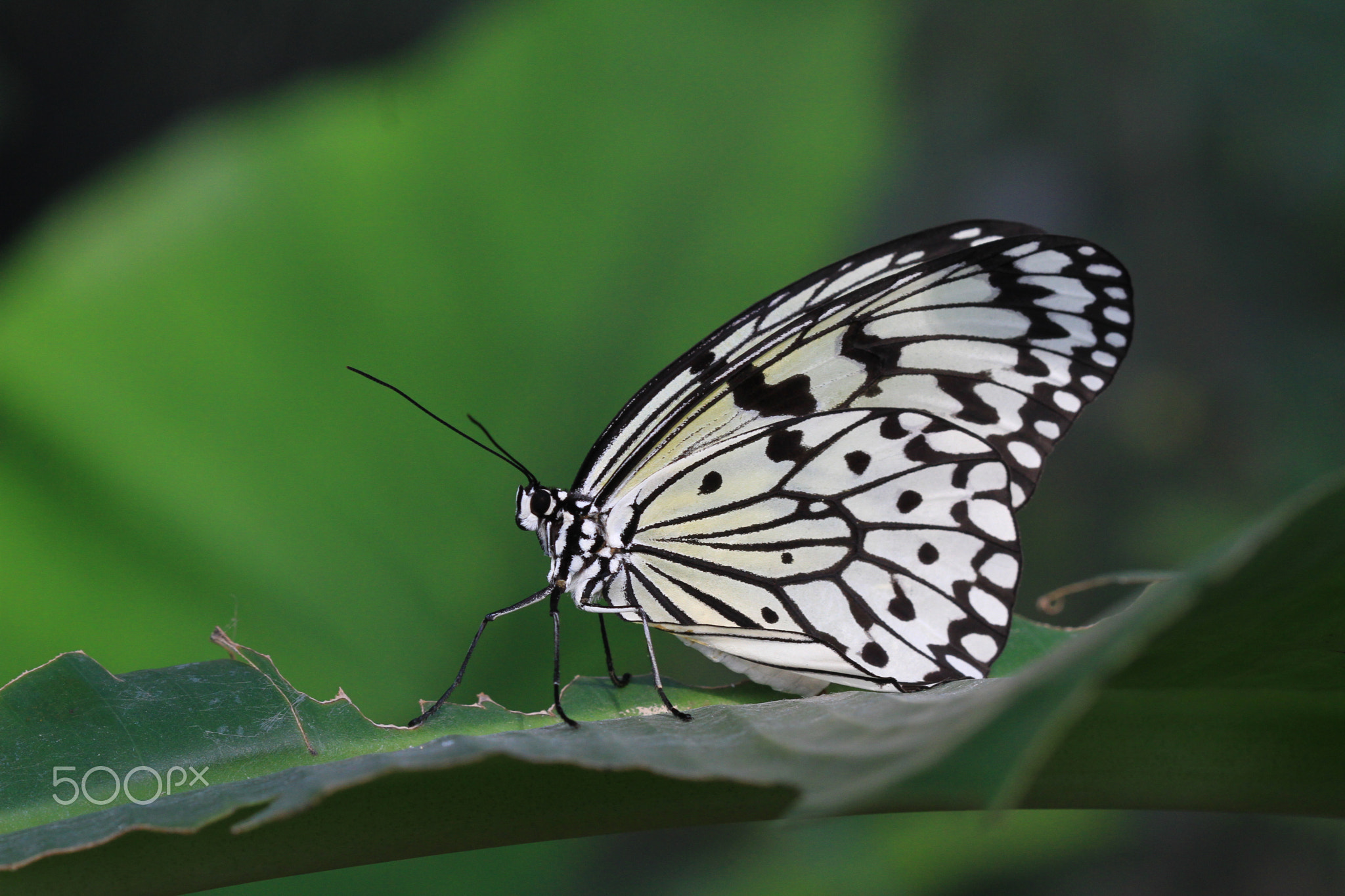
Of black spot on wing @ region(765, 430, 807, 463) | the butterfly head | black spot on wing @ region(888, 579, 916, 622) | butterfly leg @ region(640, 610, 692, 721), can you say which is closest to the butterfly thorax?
the butterfly head

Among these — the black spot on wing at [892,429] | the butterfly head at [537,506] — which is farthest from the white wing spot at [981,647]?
the butterfly head at [537,506]

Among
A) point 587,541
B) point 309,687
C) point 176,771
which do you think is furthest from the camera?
point 309,687

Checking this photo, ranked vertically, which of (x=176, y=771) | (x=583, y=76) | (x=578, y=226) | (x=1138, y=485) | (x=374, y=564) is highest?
(x=583, y=76)

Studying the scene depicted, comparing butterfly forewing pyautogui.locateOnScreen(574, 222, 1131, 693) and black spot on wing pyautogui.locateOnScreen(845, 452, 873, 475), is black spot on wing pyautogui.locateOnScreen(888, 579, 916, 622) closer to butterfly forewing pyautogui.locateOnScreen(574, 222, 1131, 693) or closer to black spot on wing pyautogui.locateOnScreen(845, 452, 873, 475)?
butterfly forewing pyautogui.locateOnScreen(574, 222, 1131, 693)

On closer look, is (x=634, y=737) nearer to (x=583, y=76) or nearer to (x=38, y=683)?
(x=38, y=683)

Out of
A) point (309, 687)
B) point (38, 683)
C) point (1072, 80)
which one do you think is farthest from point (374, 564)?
point (1072, 80)

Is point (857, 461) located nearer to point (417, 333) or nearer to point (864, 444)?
point (864, 444)

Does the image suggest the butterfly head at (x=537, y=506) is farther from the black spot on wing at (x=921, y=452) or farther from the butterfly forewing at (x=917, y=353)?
the black spot on wing at (x=921, y=452)
